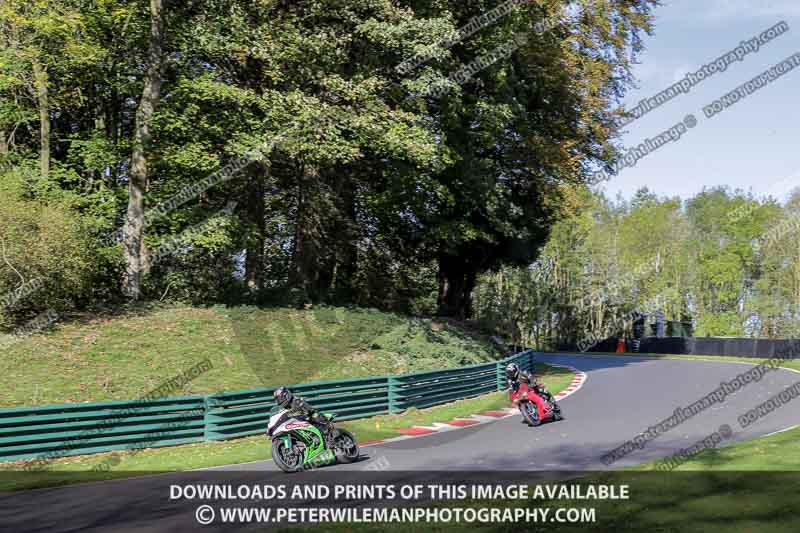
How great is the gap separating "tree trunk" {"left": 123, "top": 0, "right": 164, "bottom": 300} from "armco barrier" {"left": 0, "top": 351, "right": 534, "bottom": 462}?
9.97m

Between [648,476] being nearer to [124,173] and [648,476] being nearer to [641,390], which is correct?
[641,390]

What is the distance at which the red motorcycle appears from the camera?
16938 mm

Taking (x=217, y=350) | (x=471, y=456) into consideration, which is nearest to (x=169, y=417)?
(x=217, y=350)

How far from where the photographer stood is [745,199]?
9338cm

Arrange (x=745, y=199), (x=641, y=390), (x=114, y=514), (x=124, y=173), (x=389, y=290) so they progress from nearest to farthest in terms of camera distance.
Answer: (x=114, y=514)
(x=641, y=390)
(x=124, y=173)
(x=389, y=290)
(x=745, y=199)

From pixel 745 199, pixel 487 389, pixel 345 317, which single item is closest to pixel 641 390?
pixel 487 389

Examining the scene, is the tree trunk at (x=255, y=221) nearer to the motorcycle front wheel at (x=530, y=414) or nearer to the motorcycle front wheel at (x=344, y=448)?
the motorcycle front wheel at (x=530, y=414)

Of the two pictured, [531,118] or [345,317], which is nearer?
[345,317]

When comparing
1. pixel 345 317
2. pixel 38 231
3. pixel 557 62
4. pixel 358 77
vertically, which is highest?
pixel 557 62

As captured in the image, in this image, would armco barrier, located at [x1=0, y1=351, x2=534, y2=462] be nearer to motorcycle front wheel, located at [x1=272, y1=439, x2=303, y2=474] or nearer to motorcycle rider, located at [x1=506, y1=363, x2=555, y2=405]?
motorcycle front wheel, located at [x1=272, y1=439, x2=303, y2=474]

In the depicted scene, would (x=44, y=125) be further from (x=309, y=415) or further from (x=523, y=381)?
(x=523, y=381)

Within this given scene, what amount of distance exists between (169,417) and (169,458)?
62.6 inches

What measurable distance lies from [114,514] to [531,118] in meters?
27.8

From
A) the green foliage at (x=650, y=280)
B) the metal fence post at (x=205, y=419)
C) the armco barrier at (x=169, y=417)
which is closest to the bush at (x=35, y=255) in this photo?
the armco barrier at (x=169, y=417)
